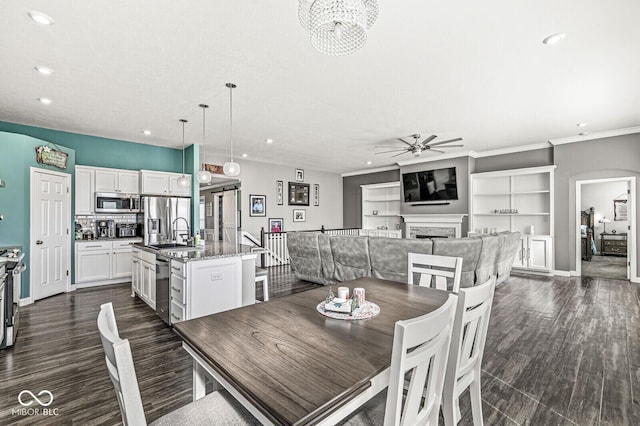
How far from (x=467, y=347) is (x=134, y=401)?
1402 millimetres

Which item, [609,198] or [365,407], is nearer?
[365,407]

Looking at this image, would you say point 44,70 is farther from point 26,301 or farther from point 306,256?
point 306,256

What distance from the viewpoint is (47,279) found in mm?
4590

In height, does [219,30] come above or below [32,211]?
above

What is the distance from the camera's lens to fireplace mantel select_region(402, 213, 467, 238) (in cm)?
754

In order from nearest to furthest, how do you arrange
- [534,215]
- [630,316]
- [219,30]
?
[219,30] < [630,316] < [534,215]

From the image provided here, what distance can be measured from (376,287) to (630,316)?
390 cm

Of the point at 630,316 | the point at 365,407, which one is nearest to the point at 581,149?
the point at 630,316

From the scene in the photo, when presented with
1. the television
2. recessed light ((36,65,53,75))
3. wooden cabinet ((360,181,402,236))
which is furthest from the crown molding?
recessed light ((36,65,53,75))

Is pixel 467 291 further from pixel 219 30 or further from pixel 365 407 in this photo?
pixel 219 30

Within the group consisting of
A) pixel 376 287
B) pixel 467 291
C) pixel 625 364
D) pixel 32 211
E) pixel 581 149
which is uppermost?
pixel 581 149

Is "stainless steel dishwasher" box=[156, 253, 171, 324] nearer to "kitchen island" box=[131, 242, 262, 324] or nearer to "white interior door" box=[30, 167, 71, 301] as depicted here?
"kitchen island" box=[131, 242, 262, 324]

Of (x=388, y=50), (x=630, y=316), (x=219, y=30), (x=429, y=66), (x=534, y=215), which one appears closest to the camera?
(x=219, y=30)

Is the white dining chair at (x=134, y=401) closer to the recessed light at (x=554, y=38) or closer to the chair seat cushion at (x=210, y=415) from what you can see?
the chair seat cushion at (x=210, y=415)
